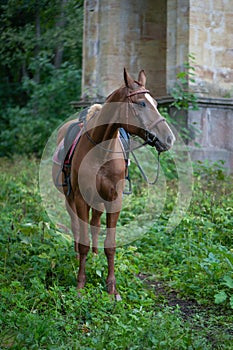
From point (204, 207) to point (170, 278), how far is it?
2.29 meters

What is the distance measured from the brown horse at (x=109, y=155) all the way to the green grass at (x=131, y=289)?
41 centimetres

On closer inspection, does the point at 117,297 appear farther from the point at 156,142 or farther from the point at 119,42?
the point at 119,42

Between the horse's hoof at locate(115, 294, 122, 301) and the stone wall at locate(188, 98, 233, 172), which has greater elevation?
the stone wall at locate(188, 98, 233, 172)

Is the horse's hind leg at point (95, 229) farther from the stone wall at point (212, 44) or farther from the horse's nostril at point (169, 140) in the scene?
the stone wall at point (212, 44)

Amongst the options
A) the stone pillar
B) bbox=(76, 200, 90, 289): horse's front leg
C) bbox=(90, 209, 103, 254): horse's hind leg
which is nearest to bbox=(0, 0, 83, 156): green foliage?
the stone pillar

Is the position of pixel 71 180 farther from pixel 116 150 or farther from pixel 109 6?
pixel 109 6

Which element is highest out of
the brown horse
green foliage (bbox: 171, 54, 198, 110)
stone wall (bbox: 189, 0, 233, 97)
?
stone wall (bbox: 189, 0, 233, 97)

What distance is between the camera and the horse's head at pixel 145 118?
4.98 metres

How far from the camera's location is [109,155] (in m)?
5.53

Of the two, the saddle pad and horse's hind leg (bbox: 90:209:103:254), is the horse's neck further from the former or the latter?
horse's hind leg (bbox: 90:209:103:254)

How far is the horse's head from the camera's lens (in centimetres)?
498

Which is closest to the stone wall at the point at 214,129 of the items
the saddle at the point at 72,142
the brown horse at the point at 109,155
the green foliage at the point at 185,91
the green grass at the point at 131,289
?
the green foliage at the point at 185,91

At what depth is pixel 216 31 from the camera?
11398 mm

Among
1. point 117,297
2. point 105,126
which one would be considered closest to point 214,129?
point 105,126
